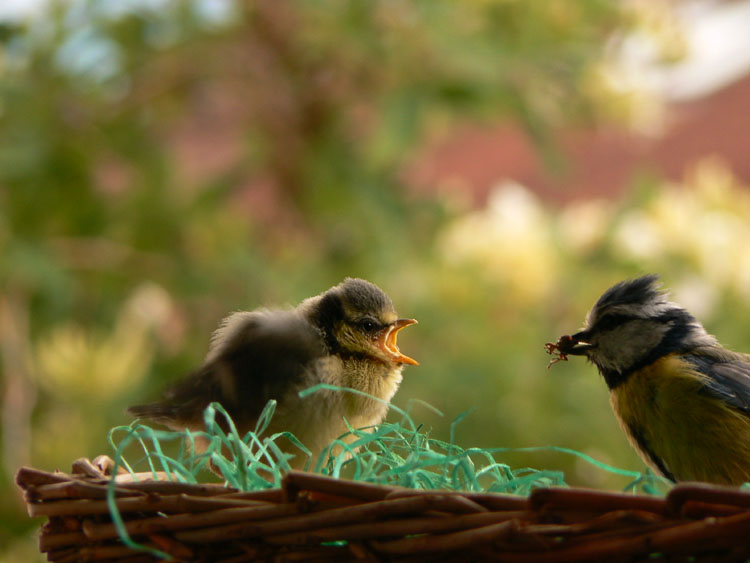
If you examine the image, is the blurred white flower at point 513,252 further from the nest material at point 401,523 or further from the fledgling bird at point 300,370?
the nest material at point 401,523

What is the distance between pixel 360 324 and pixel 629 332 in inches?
10.4

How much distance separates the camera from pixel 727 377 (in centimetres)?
81

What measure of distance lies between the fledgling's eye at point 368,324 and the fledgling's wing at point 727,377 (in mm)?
289

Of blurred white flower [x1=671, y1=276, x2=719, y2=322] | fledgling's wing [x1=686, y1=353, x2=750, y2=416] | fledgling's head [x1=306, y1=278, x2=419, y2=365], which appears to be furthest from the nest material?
blurred white flower [x1=671, y1=276, x2=719, y2=322]

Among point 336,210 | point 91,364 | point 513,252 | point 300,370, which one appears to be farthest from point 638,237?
point 300,370

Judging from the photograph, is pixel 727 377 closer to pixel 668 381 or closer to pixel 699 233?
pixel 668 381

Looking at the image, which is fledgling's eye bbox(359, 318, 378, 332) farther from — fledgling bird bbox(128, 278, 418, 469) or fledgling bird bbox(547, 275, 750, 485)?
fledgling bird bbox(547, 275, 750, 485)

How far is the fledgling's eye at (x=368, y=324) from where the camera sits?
756 millimetres

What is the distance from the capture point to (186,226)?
211 cm

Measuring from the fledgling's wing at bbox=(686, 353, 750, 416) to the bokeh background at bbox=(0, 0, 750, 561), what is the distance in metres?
0.62

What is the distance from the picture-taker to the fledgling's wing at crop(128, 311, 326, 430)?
662 mm

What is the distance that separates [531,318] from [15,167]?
988mm

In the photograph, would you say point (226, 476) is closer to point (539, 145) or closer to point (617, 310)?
point (617, 310)

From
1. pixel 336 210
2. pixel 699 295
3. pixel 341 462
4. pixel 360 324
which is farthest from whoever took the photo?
pixel 336 210
